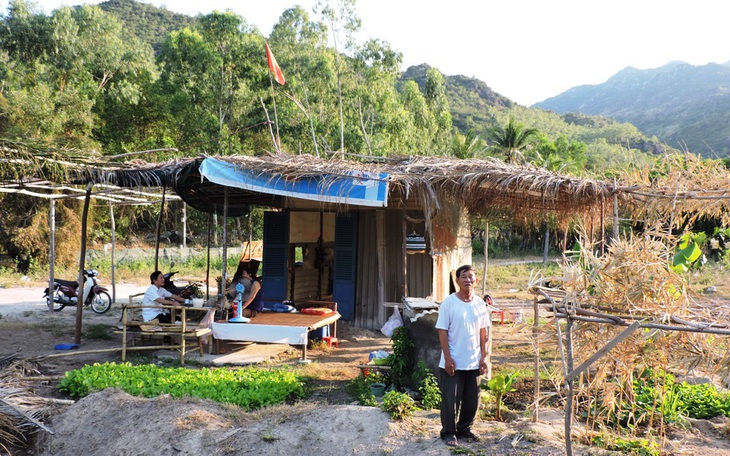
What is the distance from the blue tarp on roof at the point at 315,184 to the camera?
8438 mm

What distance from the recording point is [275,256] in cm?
1160

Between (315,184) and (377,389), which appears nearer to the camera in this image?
(377,389)

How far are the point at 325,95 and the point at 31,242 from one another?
1269 cm

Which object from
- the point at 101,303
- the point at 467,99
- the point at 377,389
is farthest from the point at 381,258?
the point at 467,99

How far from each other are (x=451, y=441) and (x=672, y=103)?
11169cm

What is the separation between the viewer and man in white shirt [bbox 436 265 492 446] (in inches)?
195

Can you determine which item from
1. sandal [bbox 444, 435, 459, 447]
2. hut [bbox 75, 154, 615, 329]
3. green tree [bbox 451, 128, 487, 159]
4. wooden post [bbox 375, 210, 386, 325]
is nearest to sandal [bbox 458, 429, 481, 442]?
sandal [bbox 444, 435, 459, 447]

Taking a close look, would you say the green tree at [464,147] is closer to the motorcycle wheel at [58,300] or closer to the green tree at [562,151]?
the green tree at [562,151]

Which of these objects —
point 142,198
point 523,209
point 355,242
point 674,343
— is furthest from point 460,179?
point 142,198

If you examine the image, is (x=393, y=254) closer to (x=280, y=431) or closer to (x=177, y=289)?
(x=177, y=289)

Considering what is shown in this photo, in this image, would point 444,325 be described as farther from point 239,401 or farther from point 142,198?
point 142,198

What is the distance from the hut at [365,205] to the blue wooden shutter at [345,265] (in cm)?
2

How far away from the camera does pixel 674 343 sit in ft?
14.6

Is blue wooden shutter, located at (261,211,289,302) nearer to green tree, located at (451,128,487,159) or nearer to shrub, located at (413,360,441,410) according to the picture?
shrub, located at (413,360,441,410)
